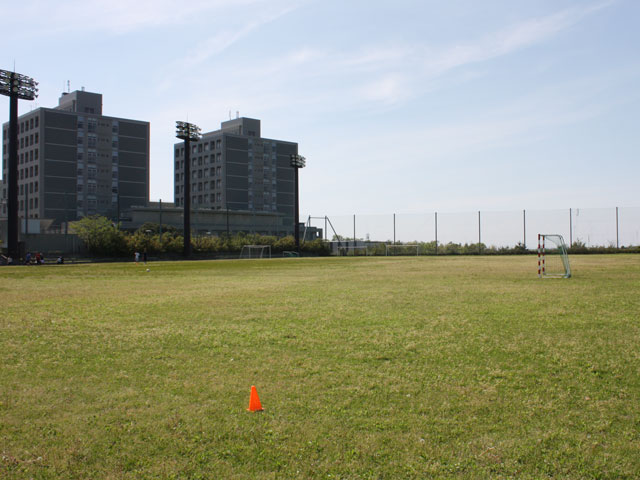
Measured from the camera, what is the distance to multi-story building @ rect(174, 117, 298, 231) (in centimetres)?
12656

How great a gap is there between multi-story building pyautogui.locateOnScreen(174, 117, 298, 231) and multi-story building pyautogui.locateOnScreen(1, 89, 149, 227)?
59.2ft

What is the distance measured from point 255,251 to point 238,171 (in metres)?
61.9

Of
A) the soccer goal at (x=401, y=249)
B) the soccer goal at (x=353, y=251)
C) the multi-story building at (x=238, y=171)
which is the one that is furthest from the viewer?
the multi-story building at (x=238, y=171)

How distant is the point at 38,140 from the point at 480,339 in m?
111

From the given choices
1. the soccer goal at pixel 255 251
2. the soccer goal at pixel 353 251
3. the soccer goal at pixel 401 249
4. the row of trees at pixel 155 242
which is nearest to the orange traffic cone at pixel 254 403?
the row of trees at pixel 155 242

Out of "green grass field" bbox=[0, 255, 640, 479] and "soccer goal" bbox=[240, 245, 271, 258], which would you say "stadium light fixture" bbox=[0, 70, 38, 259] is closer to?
"soccer goal" bbox=[240, 245, 271, 258]

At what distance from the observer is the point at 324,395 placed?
5.82 m

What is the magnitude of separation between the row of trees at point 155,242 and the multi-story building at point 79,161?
36649 millimetres

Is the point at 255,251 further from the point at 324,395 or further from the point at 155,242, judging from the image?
the point at 324,395

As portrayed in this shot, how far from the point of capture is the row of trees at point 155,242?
54.8 m

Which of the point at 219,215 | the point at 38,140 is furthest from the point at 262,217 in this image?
the point at 38,140

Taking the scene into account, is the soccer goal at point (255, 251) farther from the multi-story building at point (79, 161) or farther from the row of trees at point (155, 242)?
the multi-story building at point (79, 161)

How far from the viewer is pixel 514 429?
16.0 feet

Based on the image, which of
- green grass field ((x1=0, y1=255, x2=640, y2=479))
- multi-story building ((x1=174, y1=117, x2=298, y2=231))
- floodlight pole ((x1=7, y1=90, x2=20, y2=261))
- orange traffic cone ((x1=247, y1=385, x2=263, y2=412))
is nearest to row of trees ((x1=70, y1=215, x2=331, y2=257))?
floodlight pole ((x1=7, y1=90, x2=20, y2=261))
